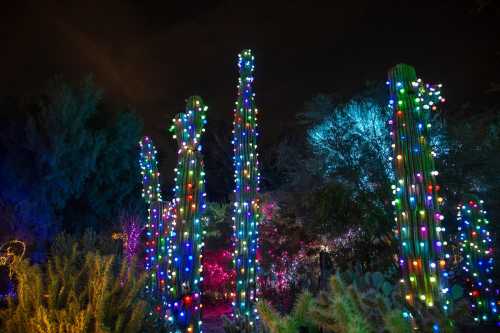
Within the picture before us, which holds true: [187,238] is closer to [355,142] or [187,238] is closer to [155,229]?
[155,229]

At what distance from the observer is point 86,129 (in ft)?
46.4

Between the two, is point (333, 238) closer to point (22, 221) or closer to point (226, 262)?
point (226, 262)

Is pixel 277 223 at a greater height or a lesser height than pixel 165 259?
greater

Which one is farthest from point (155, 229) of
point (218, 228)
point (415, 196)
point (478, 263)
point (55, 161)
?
point (55, 161)

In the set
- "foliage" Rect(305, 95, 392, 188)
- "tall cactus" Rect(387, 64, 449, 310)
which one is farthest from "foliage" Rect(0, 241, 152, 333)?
"foliage" Rect(305, 95, 392, 188)

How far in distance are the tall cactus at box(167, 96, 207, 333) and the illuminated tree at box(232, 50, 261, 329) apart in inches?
33.2

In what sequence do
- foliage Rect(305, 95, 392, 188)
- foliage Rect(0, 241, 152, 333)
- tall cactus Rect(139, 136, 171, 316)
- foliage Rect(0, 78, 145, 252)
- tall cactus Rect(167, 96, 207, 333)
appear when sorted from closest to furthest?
foliage Rect(0, 241, 152, 333), tall cactus Rect(167, 96, 207, 333), tall cactus Rect(139, 136, 171, 316), foliage Rect(305, 95, 392, 188), foliage Rect(0, 78, 145, 252)

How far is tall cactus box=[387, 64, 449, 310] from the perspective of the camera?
3783 mm

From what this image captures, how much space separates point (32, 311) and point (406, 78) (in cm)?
429

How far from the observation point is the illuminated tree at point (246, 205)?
6.02 m

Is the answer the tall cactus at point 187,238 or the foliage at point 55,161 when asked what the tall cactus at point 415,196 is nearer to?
the tall cactus at point 187,238

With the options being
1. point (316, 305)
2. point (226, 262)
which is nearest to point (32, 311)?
point (316, 305)

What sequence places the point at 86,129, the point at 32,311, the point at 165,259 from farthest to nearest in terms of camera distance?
1. the point at 86,129
2. the point at 165,259
3. the point at 32,311

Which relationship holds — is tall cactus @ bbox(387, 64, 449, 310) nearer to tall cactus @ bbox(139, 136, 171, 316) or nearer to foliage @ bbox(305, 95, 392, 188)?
tall cactus @ bbox(139, 136, 171, 316)
